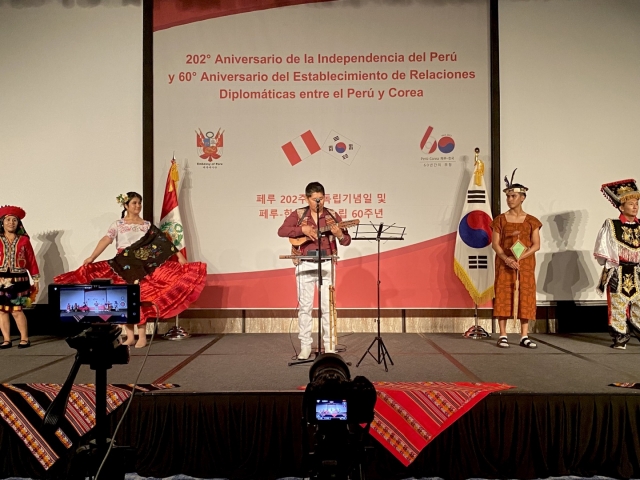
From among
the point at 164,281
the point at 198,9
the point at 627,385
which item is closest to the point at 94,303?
the point at 627,385

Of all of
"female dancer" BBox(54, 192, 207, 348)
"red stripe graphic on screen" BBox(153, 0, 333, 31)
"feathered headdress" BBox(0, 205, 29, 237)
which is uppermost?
"red stripe graphic on screen" BBox(153, 0, 333, 31)

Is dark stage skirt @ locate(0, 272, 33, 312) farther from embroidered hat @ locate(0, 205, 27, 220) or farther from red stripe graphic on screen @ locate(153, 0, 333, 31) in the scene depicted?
red stripe graphic on screen @ locate(153, 0, 333, 31)

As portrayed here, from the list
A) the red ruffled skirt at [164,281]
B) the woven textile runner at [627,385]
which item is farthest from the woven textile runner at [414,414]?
the red ruffled skirt at [164,281]

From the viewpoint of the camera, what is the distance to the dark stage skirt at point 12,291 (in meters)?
5.06

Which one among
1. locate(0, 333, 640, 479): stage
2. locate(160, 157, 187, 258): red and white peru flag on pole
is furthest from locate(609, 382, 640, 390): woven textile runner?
locate(160, 157, 187, 258): red and white peru flag on pole

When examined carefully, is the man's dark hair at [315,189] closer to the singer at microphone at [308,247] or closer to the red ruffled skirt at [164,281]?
the singer at microphone at [308,247]

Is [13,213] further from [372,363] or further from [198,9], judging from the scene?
[372,363]

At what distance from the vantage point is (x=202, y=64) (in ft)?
20.0

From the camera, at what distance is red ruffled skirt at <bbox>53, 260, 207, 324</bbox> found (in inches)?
201

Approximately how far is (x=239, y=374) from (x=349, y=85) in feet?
12.4

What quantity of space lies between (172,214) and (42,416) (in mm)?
3008

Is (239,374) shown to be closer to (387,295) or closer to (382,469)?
(382,469)

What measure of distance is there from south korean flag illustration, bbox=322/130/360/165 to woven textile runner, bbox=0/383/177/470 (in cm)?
374

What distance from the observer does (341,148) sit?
237 inches
